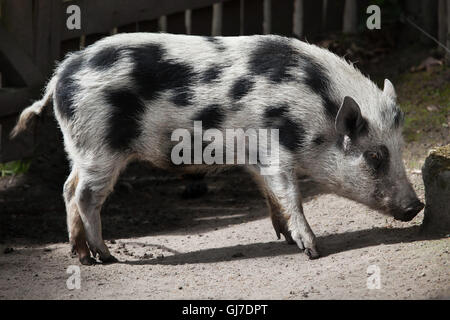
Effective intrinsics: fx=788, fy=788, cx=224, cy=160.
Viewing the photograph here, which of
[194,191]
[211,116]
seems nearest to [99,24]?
[194,191]

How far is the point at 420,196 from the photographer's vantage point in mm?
6316

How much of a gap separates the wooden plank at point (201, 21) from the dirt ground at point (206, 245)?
1713 millimetres

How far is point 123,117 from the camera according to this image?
5.74 metres

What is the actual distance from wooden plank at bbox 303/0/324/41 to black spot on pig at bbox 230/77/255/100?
4.21 metres

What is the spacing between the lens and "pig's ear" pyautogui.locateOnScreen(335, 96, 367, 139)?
17.9 ft

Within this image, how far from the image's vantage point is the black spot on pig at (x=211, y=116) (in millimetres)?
5750

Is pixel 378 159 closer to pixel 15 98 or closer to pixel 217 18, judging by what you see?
pixel 15 98

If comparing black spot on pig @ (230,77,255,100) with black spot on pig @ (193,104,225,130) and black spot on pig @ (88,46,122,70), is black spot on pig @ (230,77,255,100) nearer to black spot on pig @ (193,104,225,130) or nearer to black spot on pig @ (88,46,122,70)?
black spot on pig @ (193,104,225,130)

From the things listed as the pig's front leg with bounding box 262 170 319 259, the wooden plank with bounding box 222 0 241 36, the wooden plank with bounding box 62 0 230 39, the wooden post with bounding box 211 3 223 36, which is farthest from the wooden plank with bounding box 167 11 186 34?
the pig's front leg with bounding box 262 170 319 259

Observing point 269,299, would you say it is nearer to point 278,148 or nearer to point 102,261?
point 278,148

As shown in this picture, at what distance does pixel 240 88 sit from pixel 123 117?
0.88 m

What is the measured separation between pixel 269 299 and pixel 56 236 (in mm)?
2801

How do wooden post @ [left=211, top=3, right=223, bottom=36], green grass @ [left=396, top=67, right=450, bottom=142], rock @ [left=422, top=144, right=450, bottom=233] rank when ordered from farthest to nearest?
wooden post @ [left=211, top=3, right=223, bottom=36]
green grass @ [left=396, top=67, right=450, bottom=142]
rock @ [left=422, top=144, right=450, bottom=233]

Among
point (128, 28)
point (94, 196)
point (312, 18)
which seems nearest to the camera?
point (94, 196)
